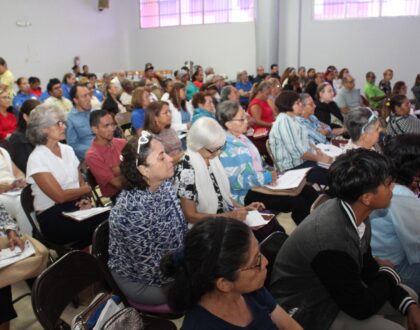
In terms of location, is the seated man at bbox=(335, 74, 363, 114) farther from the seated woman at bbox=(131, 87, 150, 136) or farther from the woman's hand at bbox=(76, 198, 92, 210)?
the woman's hand at bbox=(76, 198, 92, 210)

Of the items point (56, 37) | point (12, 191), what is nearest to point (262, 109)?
point (12, 191)

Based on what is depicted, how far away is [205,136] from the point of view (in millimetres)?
2650

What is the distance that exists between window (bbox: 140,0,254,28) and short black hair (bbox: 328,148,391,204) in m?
12.8

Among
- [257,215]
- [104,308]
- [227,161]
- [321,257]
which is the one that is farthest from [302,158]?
[104,308]

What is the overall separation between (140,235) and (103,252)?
10.5 inches

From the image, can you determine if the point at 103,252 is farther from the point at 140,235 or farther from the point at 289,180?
the point at 289,180

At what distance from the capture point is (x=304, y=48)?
1307 cm

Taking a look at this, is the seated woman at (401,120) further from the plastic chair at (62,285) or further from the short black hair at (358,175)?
the plastic chair at (62,285)

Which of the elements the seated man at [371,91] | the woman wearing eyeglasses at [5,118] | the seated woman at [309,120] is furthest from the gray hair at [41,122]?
the seated man at [371,91]

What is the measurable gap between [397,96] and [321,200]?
115 inches

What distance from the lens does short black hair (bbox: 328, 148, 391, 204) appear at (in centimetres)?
175

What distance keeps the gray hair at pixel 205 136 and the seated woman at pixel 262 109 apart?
3101mm

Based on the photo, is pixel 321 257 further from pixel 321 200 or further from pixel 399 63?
pixel 399 63

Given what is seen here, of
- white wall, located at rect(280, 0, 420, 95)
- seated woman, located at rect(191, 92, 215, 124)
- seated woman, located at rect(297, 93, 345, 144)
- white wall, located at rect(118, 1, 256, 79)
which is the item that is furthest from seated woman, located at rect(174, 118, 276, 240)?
white wall, located at rect(118, 1, 256, 79)
